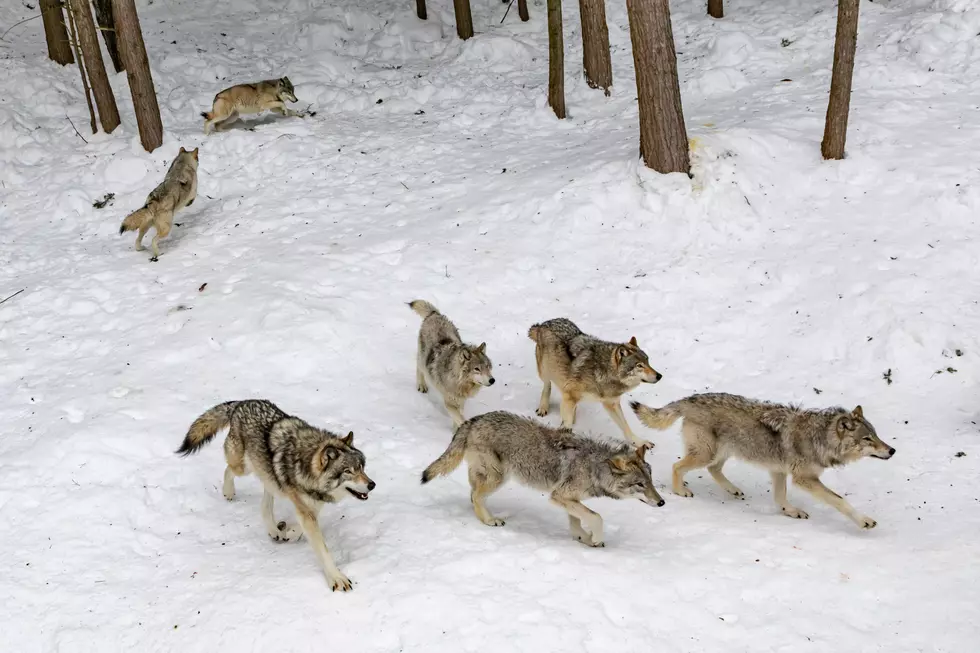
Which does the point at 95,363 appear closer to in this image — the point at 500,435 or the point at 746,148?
the point at 500,435

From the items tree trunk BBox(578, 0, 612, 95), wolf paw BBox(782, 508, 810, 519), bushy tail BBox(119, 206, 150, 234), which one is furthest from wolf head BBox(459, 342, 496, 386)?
tree trunk BBox(578, 0, 612, 95)

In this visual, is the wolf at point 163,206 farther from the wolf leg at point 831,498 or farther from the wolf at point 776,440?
the wolf leg at point 831,498

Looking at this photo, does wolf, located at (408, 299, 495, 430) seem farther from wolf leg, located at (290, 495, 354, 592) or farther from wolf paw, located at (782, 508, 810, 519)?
wolf paw, located at (782, 508, 810, 519)

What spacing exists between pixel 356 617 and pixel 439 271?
22.6 feet

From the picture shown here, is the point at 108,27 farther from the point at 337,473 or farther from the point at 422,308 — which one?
the point at 337,473

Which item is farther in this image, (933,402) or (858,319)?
(858,319)

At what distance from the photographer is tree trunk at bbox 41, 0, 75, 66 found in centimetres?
1883

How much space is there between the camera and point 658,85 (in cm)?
1280

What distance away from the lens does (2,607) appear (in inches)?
273

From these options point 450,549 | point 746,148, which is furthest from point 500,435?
point 746,148

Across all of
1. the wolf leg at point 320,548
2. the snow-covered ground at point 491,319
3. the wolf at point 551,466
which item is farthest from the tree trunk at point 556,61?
the wolf leg at point 320,548

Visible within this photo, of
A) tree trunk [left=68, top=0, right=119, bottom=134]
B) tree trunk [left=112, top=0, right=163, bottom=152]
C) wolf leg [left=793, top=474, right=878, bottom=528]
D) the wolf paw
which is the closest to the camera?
wolf leg [left=793, top=474, right=878, bottom=528]

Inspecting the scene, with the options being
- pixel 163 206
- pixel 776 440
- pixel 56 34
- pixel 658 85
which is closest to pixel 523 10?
pixel 658 85

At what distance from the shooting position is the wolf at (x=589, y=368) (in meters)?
9.28
